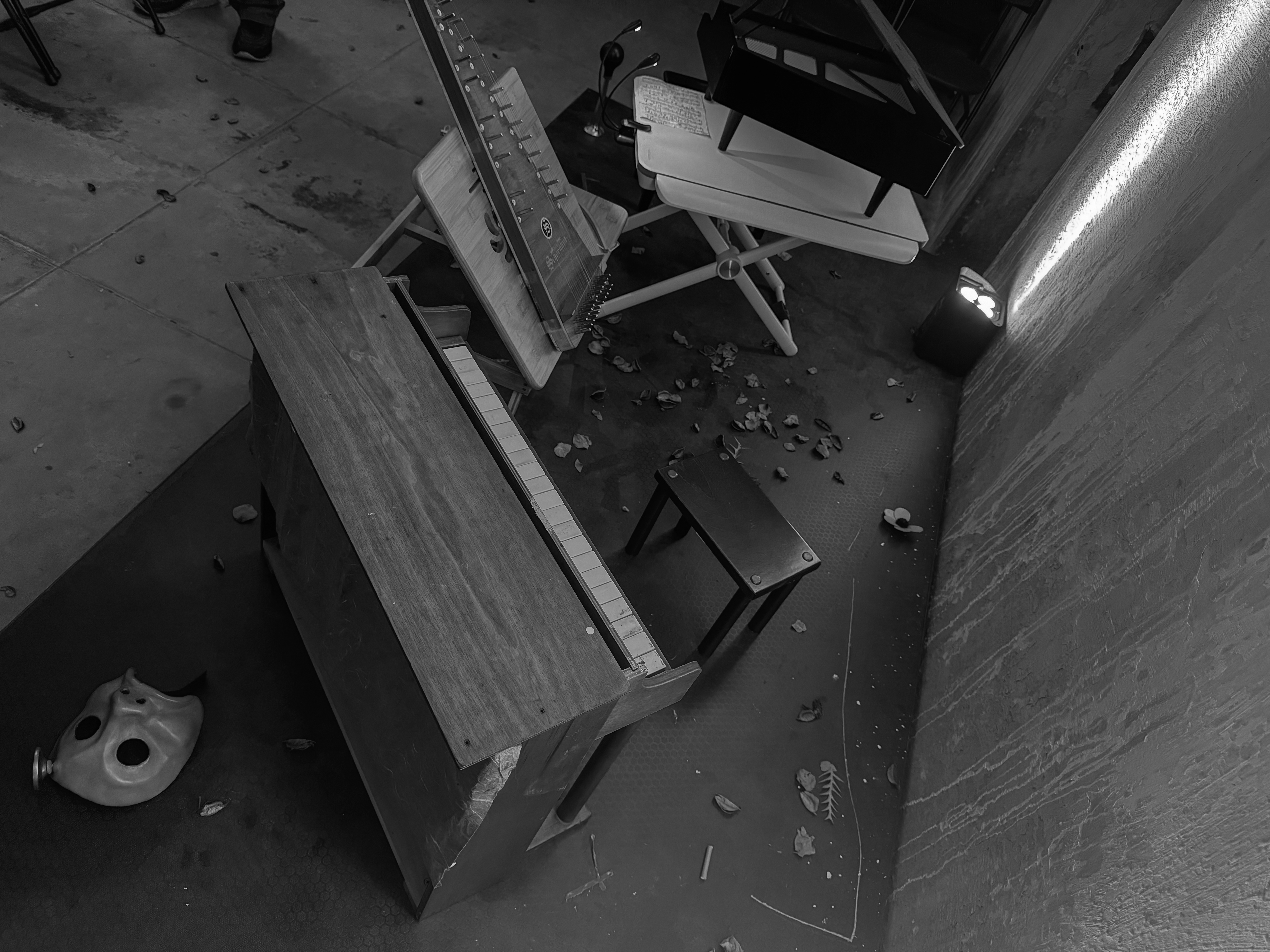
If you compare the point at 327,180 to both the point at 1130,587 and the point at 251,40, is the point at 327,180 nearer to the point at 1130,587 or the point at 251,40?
the point at 251,40

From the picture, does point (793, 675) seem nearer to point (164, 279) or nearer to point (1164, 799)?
point (1164, 799)

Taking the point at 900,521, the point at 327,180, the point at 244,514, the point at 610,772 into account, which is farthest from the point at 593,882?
the point at 327,180

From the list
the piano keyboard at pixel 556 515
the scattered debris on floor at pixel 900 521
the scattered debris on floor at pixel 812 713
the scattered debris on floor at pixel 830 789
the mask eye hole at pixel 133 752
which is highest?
the piano keyboard at pixel 556 515

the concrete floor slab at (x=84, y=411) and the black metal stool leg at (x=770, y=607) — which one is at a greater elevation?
the black metal stool leg at (x=770, y=607)

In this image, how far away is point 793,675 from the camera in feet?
8.79

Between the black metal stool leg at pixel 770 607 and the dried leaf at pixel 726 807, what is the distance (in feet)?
1.90

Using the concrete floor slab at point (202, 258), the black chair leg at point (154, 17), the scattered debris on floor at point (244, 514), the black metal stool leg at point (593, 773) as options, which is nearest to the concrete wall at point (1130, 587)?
the black metal stool leg at point (593, 773)

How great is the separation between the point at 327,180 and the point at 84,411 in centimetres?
164

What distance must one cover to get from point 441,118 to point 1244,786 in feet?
14.1

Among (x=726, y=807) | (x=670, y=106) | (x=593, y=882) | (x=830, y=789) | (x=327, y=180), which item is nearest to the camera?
(x=593, y=882)

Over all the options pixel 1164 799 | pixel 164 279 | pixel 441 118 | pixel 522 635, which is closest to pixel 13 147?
pixel 164 279

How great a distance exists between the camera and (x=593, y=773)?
1992mm

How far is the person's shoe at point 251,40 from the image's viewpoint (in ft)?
13.7

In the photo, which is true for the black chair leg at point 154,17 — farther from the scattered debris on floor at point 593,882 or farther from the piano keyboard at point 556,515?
the scattered debris on floor at point 593,882
